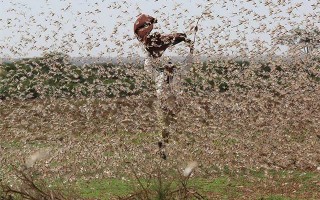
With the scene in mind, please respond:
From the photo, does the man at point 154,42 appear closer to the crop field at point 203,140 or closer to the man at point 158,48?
the man at point 158,48

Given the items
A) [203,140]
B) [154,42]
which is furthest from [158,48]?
[203,140]

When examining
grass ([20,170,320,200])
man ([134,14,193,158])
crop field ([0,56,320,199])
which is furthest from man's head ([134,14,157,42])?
grass ([20,170,320,200])

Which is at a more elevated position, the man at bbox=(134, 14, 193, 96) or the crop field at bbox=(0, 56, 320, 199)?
the man at bbox=(134, 14, 193, 96)

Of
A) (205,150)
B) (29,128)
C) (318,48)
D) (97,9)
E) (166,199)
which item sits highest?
(166,199)

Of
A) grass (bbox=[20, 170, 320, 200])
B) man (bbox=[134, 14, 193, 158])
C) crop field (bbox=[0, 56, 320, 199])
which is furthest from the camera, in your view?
man (bbox=[134, 14, 193, 158])

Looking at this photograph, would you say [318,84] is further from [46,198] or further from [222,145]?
[46,198]

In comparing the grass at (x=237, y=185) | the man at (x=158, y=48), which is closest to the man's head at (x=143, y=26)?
the man at (x=158, y=48)

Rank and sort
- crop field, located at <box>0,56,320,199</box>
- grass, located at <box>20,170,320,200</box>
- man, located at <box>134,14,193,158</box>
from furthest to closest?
1. man, located at <box>134,14,193,158</box>
2. crop field, located at <box>0,56,320,199</box>
3. grass, located at <box>20,170,320,200</box>

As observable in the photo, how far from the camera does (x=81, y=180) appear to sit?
39.1 feet

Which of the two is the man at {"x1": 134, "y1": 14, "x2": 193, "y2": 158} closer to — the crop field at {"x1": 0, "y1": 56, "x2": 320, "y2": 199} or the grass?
the crop field at {"x1": 0, "y1": 56, "x2": 320, "y2": 199}

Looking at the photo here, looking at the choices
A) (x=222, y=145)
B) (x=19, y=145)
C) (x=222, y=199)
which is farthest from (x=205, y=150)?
(x=19, y=145)

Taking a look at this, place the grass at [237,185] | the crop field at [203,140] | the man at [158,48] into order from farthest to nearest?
the man at [158,48]
the crop field at [203,140]
the grass at [237,185]

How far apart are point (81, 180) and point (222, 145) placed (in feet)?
10.7

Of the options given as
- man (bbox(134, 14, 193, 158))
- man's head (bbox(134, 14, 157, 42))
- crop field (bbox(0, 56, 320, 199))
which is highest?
man's head (bbox(134, 14, 157, 42))
